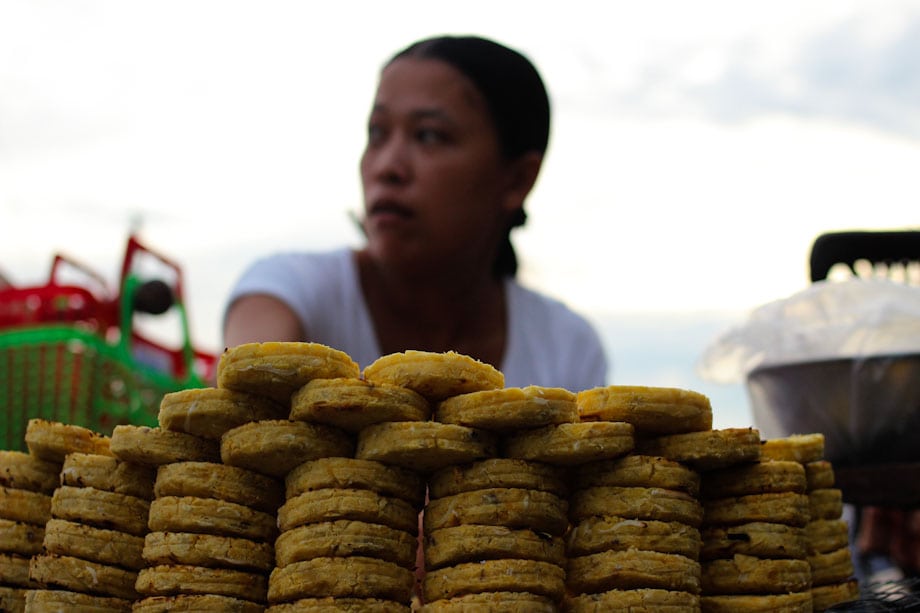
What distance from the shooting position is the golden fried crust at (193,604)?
1.58 m

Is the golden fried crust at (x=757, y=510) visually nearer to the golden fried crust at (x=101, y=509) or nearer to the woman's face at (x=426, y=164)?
the golden fried crust at (x=101, y=509)

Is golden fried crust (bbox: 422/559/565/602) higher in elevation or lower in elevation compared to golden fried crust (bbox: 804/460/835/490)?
lower

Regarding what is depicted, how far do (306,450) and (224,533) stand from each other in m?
0.22

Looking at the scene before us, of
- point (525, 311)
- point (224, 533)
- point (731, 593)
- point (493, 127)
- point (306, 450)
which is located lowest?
point (731, 593)

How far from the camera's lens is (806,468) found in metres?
2.16

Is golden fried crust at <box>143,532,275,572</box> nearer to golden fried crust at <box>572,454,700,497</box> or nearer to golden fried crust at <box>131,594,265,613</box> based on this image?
golden fried crust at <box>131,594,265,613</box>

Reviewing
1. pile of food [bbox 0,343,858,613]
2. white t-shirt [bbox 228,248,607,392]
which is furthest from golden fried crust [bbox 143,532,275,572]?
white t-shirt [bbox 228,248,607,392]

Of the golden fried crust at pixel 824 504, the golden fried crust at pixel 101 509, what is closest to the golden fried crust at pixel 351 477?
the golden fried crust at pixel 101 509

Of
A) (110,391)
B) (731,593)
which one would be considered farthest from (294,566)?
(110,391)

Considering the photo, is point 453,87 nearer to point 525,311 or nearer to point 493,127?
point 493,127

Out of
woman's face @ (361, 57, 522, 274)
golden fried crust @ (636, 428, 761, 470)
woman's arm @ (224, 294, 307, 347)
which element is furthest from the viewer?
woman's arm @ (224, 294, 307, 347)

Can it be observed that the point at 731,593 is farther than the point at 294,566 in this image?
Yes

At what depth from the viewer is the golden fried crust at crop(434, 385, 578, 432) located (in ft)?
5.29

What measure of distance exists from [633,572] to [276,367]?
2.48 feet
